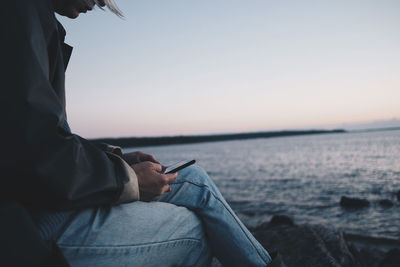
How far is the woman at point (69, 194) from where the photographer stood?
897 millimetres

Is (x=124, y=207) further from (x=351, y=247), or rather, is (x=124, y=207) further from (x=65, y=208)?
(x=351, y=247)

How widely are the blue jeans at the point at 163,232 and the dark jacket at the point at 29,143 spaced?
0.34 ft

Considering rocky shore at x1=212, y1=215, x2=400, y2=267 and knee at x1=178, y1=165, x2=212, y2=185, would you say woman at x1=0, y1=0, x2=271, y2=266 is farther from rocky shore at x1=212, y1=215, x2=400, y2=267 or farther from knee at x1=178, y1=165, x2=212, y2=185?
rocky shore at x1=212, y1=215, x2=400, y2=267

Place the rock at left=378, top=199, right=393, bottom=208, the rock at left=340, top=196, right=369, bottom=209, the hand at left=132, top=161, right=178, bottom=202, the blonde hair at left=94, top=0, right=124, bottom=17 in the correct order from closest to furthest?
the hand at left=132, top=161, right=178, bottom=202, the blonde hair at left=94, top=0, right=124, bottom=17, the rock at left=340, top=196, right=369, bottom=209, the rock at left=378, top=199, right=393, bottom=208

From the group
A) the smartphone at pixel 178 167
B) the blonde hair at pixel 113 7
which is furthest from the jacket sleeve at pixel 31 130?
the blonde hair at pixel 113 7

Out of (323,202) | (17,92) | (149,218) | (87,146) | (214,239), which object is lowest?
(323,202)

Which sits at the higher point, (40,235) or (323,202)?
(40,235)

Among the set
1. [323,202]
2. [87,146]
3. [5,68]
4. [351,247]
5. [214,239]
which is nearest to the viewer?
[5,68]

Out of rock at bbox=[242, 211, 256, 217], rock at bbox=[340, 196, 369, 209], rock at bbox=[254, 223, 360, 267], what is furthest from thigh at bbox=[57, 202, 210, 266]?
rock at bbox=[340, 196, 369, 209]

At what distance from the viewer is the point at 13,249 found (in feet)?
3.01

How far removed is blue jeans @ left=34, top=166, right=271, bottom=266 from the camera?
3.87 feet

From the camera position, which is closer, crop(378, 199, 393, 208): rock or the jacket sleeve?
the jacket sleeve

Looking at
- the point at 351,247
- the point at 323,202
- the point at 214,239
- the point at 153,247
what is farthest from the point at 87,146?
the point at 323,202

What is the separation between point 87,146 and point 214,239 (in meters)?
0.94
